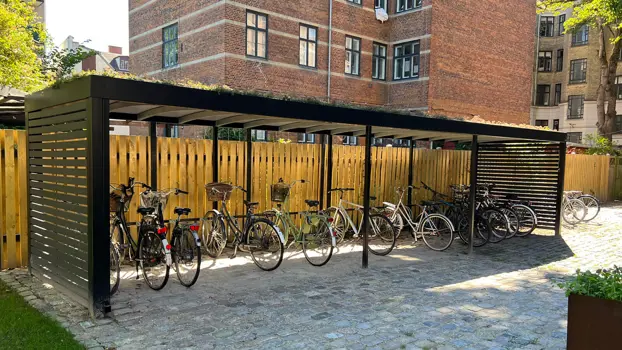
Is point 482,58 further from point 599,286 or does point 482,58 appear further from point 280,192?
point 599,286

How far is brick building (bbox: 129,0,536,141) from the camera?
1861cm

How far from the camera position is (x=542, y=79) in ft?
144

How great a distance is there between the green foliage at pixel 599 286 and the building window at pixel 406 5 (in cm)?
2102

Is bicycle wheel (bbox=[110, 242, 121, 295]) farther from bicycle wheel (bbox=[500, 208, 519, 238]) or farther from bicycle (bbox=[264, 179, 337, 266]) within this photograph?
bicycle wheel (bbox=[500, 208, 519, 238])

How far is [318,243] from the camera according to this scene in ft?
24.6

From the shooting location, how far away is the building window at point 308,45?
2055cm

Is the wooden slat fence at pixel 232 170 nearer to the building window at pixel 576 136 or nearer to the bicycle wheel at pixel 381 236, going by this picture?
the bicycle wheel at pixel 381 236

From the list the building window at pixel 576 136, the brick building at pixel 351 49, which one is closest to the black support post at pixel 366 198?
the brick building at pixel 351 49

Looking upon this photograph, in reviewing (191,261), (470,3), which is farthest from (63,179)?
(470,3)

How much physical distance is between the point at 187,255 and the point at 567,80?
4366cm

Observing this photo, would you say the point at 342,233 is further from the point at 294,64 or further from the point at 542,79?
the point at 542,79

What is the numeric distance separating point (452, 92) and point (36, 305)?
20.9 meters

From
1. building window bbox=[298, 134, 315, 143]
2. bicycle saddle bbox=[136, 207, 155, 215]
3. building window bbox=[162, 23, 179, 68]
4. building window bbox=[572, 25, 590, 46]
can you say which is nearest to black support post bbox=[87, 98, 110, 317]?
bicycle saddle bbox=[136, 207, 155, 215]

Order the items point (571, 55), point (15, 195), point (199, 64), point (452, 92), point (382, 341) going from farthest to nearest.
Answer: point (571, 55)
point (452, 92)
point (199, 64)
point (15, 195)
point (382, 341)
